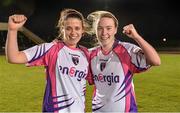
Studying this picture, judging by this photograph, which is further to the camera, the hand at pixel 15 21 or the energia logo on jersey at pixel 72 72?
the energia logo on jersey at pixel 72 72

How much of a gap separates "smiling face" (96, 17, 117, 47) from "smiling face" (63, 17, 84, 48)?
0.19 m

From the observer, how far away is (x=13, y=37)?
3.44m

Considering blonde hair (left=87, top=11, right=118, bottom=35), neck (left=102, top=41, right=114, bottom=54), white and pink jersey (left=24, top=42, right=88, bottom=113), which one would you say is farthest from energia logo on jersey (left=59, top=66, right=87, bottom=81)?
blonde hair (left=87, top=11, right=118, bottom=35)

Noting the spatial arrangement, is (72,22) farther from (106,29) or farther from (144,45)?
(144,45)

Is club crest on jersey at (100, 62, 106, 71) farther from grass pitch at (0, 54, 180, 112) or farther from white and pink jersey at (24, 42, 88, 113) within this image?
grass pitch at (0, 54, 180, 112)

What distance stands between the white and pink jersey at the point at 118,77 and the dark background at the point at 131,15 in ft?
142

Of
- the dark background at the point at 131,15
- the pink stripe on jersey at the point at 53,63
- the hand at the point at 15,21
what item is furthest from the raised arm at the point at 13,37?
the dark background at the point at 131,15

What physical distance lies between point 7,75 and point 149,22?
134 ft

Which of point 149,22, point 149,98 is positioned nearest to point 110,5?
point 149,22

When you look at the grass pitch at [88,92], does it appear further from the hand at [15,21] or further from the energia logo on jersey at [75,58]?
the hand at [15,21]

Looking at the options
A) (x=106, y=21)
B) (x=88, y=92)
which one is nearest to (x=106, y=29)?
(x=106, y=21)

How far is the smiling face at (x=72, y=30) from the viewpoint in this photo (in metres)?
3.80

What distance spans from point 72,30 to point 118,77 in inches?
25.5

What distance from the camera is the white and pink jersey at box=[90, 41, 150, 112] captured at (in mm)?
3805
